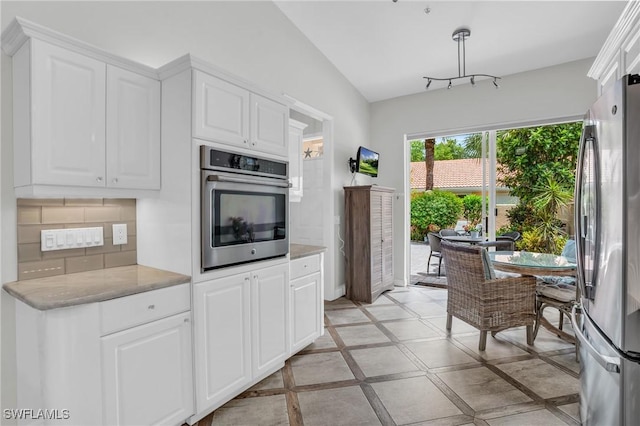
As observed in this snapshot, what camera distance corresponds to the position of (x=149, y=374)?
166 centimetres

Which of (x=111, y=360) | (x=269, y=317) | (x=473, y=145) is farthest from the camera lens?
(x=473, y=145)

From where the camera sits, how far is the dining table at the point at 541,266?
111 inches

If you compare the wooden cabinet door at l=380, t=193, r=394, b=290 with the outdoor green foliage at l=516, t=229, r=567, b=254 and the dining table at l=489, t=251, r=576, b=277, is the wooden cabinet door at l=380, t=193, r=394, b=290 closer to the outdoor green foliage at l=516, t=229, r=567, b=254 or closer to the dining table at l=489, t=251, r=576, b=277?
→ the dining table at l=489, t=251, r=576, b=277

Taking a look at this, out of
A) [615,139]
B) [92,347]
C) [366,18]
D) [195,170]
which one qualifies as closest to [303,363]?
[92,347]

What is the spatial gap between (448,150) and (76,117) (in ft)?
16.7

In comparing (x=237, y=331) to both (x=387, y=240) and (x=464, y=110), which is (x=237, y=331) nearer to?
(x=387, y=240)

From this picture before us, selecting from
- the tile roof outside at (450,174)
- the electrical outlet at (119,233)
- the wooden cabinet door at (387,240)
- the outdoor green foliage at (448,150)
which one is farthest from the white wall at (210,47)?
the outdoor green foliage at (448,150)

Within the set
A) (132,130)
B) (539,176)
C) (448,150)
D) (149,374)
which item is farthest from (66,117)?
(539,176)

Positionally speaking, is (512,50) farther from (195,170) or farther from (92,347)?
(92,347)

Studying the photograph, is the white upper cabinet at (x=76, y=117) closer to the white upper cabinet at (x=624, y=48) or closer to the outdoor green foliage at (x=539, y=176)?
the white upper cabinet at (x=624, y=48)

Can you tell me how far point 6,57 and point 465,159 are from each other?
532cm

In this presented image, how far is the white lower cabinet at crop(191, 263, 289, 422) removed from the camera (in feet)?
6.17

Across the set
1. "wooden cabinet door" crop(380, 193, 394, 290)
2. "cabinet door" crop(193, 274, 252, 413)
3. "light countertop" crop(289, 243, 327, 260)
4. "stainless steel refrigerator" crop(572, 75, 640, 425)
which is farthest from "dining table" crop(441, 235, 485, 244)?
"cabinet door" crop(193, 274, 252, 413)

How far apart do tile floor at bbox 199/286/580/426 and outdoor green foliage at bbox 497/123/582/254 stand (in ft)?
5.74
